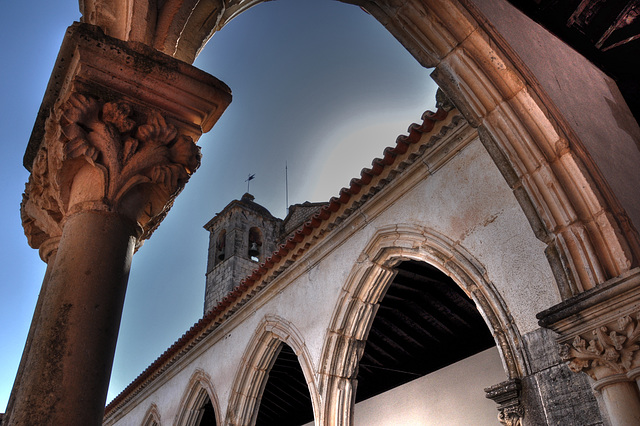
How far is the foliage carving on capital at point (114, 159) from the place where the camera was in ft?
6.85

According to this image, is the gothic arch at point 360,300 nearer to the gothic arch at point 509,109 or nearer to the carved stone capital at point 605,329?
the gothic arch at point 509,109

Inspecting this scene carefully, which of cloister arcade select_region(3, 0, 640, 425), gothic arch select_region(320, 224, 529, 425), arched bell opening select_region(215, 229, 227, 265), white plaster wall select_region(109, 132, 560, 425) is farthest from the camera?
arched bell opening select_region(215, 229, 227, 265)

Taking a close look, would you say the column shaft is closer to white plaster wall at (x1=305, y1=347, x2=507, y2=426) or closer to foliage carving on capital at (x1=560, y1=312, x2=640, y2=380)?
foliage carving on capital at (x1=560, y1=312, x2=640, y2=380)

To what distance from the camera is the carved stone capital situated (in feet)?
7.37

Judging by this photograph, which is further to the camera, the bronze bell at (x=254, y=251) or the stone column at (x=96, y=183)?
the bronze bell at (x=254, y=251)

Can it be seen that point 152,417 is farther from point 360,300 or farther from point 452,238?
point 452,238

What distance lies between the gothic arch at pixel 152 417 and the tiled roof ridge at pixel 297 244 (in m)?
0.58

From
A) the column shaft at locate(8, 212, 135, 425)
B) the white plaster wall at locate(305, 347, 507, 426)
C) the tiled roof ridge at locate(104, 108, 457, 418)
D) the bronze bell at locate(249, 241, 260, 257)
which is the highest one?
the bronze bell at locate(249, 241, 260, 257)

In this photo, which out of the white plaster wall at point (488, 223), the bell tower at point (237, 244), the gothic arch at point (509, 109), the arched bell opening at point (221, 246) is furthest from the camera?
the arched bell opening at point (221, 246)

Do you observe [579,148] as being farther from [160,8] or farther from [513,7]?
[160,8]

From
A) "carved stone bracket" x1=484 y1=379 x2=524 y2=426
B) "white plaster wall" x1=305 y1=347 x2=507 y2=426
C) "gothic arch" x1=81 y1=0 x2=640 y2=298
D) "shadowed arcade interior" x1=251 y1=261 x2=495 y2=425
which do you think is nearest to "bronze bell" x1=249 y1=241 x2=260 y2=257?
"shadowed arcade interior" x1=251 y1=261 x2=495 y2=425

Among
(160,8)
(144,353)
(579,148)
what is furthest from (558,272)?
(144,353)

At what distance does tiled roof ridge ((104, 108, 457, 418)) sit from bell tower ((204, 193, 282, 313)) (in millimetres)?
9123

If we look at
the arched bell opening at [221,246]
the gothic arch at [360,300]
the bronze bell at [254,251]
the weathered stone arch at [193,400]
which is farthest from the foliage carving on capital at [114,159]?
the arched bell opening at [221,246]
